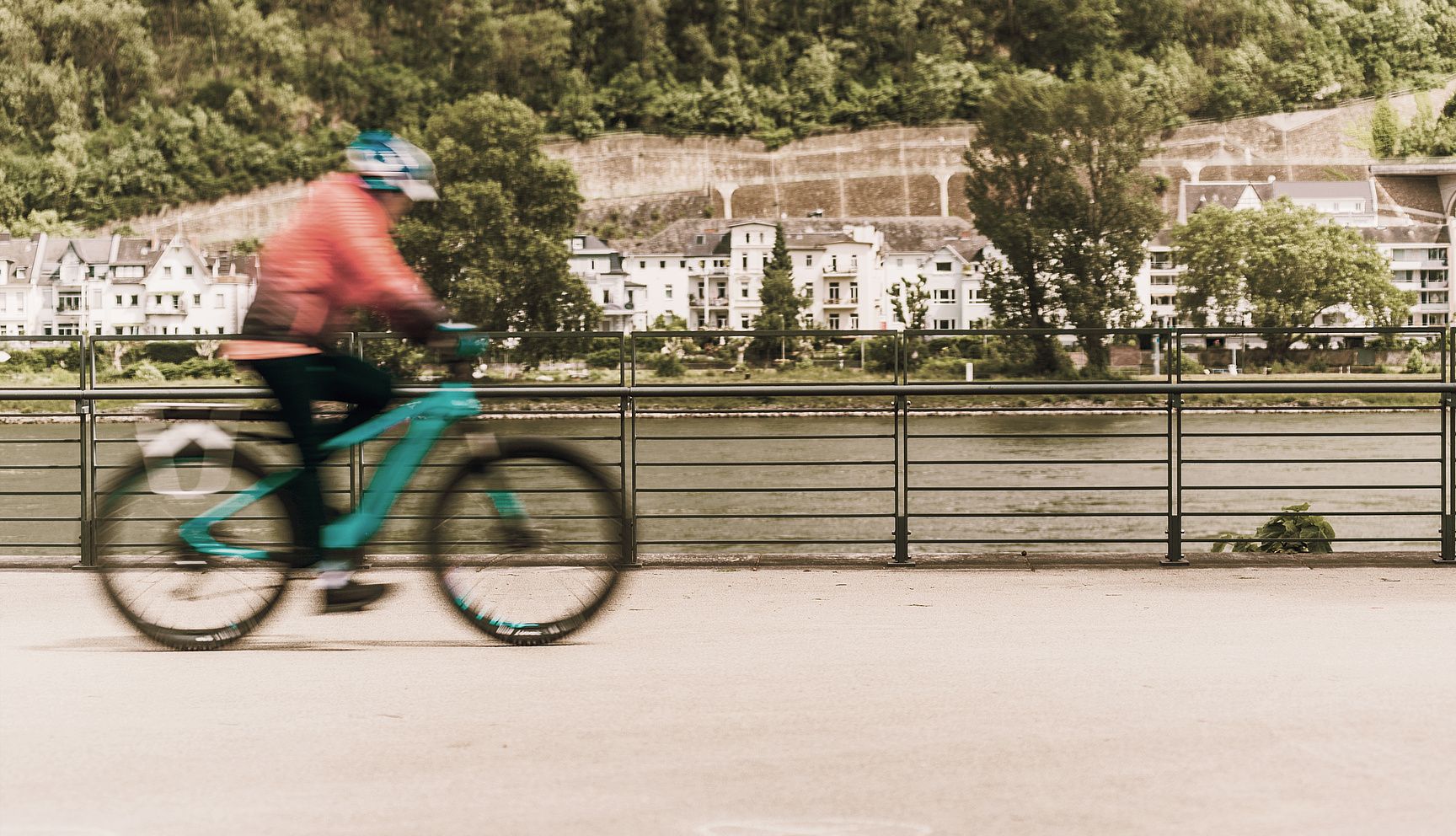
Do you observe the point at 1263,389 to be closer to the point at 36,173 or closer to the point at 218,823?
the point at 218,823

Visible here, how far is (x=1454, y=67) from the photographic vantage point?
97.1 m

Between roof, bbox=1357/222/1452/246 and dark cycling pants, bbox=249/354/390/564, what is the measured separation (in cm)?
8677

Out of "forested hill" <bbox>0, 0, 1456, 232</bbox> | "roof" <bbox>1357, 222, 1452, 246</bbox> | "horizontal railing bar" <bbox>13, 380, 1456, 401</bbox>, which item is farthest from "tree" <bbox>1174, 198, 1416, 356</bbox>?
"horizontal railing bar" <bbox>13, 380, 1456, 401</bbox>

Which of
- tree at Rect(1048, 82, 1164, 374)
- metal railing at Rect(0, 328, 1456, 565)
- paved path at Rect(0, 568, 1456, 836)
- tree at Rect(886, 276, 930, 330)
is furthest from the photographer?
tree at Rect(886, 276, 930, 330)

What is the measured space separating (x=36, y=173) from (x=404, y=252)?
111 ft

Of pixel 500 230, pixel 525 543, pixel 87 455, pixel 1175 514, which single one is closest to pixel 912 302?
pixel 500 230

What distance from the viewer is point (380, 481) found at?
412cm

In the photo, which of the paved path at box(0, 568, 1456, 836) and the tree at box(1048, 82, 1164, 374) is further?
the tree at box(1048, 82, 1164, 374)

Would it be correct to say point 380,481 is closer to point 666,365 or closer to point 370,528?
point 370,528

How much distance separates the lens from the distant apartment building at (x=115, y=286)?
257 feet

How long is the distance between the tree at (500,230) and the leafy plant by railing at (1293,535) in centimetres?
5179

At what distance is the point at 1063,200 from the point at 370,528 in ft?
194

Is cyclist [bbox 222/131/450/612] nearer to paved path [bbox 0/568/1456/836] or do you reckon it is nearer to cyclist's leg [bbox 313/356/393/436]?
cyclist's leg [bbox 313/356/393/436]

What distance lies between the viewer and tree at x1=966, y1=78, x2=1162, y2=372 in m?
60.1
